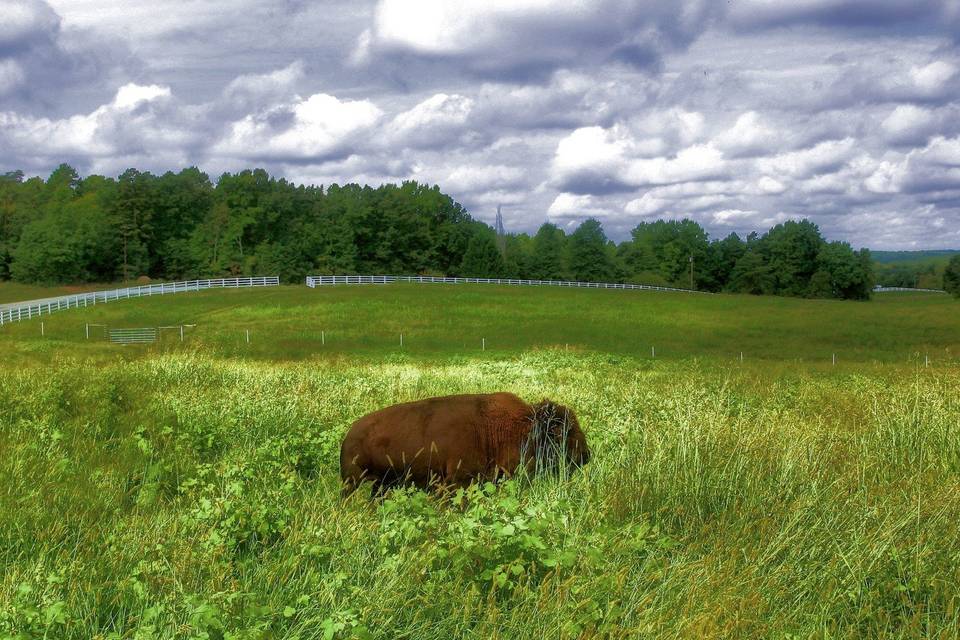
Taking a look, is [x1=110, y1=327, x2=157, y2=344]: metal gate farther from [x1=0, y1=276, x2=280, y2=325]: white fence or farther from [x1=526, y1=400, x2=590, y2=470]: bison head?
[x1=526, y1=400, x2=590, y2=470]: bison head

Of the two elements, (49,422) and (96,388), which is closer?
(49,422)

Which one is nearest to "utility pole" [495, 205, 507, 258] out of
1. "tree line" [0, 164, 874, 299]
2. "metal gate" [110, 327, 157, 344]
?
"tree line" [0, 164, 874, 299]

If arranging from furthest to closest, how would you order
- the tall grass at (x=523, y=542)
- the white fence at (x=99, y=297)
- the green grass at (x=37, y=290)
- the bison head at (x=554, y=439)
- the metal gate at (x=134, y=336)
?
the green grass at (x=37, y=290) → the white fence at (x=99, y=297) → the metal gate at (x=134, y=336) → the bison head at (x=554, y=439) → the tall grass at (x=523, y=542)

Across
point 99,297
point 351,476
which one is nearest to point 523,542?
point 351,476

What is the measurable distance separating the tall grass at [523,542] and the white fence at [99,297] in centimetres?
4766

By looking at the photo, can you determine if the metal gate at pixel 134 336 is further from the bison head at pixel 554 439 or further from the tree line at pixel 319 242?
the tree line at pixel 319 242

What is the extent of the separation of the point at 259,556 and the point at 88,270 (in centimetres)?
9758

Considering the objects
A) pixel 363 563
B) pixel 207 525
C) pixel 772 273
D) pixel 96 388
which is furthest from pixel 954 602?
pixel 772 273

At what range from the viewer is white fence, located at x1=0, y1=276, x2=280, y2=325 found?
50.0m

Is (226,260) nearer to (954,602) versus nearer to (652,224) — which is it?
(652,224)

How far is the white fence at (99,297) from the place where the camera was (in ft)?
→ 164

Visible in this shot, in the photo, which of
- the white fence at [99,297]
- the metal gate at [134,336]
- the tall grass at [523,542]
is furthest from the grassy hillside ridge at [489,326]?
the tall grass at [523,542]

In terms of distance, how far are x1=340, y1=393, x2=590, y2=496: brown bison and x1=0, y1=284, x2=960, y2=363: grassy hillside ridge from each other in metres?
25.6

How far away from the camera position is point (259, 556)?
16.0 feet
